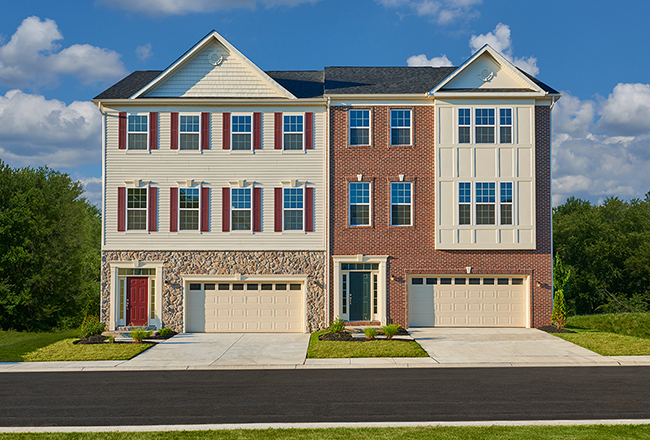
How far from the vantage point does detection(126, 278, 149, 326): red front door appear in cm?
2125

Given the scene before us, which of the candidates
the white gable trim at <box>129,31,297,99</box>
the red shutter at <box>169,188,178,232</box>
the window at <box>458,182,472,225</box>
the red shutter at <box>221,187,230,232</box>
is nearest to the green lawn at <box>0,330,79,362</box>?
the red shutter at <box>169,188,178,232</box>

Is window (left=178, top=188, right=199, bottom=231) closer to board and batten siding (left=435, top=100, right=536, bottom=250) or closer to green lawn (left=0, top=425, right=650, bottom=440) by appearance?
board and batten siding (left=435, top=100, right=536, bottom=250)

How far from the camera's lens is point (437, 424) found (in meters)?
9.22

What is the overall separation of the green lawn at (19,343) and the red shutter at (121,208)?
4912 mm

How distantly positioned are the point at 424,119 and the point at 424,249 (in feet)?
18.2

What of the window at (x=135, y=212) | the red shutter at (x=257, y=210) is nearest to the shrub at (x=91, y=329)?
the window at (x=135, y=212)

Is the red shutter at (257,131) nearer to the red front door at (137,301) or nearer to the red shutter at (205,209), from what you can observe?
the red shutter at (205,209)

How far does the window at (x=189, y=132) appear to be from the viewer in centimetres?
2152

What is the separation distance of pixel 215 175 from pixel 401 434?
15.2 meters

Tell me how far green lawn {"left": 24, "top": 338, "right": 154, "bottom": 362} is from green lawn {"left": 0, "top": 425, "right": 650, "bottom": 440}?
7.32 meters

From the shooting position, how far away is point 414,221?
2133cm

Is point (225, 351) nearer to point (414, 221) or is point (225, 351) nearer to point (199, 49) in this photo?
point (414, 221)

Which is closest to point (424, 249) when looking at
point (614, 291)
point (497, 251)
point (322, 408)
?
point (497, 251)

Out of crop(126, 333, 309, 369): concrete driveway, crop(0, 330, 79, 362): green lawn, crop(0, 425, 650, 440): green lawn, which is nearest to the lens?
crop(0, 425, 650, 440): green lawn
